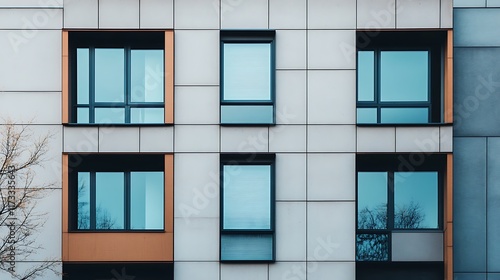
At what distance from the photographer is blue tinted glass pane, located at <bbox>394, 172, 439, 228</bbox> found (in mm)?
14102

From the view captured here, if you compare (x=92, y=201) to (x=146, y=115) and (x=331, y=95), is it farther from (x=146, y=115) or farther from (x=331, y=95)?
(x=331, y=95)

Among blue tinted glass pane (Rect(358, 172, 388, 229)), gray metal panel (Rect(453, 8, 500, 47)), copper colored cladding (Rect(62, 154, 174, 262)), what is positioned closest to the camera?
copper colored cladding (Rect(62, 154, 174, 262))

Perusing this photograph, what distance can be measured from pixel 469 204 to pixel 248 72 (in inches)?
266

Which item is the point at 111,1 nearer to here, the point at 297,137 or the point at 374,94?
the point at 297,137

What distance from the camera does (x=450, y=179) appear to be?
529 inches

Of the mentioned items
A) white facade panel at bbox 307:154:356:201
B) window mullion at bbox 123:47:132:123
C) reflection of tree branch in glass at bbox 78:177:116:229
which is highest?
window mullion at bbox 123:47:132:123

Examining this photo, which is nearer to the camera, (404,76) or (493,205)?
(493,205)

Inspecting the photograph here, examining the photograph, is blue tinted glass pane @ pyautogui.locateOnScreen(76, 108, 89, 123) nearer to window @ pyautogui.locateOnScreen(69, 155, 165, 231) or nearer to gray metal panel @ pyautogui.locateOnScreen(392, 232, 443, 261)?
window @ pyautogui.locateOnScreen(69, 155, 165, 231)

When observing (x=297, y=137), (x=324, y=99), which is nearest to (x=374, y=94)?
(x=324, y=99)

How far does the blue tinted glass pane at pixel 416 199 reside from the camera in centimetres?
1410

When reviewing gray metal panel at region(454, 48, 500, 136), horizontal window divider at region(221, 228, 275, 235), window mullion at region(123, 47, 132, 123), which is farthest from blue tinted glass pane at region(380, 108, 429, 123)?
window mullion at region(123, 47, 132, 123)

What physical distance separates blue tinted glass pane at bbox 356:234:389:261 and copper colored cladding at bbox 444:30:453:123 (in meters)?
3.49

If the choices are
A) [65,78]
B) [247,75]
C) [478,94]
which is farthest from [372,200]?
[65,78]

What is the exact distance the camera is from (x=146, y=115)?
13984 mm
